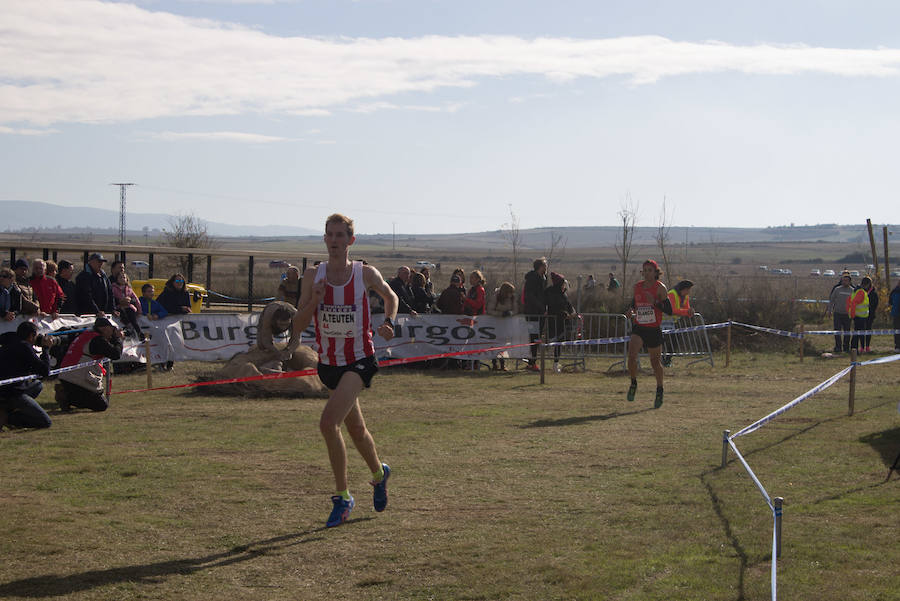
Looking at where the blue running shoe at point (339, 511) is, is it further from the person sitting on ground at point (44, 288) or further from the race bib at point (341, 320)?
the person sitting on ground at point (44, 288)

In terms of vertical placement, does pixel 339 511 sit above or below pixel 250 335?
below

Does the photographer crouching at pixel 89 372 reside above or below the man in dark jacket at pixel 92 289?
below

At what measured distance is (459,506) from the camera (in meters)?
7.08

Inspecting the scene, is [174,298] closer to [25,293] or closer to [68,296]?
[68,296]

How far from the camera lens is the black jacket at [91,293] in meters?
15.1

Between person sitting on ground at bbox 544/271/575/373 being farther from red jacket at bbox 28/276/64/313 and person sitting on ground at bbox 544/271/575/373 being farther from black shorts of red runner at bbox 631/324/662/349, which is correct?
red jacket at bbox 28/276/64/313

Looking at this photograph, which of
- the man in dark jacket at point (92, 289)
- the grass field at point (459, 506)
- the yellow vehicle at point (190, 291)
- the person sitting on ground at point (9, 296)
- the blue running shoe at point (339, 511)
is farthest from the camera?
the yellow vehicle at point (190, 291)

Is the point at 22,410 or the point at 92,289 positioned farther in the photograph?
the point at 92,289

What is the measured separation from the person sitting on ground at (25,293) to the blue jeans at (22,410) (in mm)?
3380

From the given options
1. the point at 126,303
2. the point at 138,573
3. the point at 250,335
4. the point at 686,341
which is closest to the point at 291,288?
the point at 250,335

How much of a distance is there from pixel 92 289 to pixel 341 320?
10.2 meters

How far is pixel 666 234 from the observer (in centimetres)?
3133

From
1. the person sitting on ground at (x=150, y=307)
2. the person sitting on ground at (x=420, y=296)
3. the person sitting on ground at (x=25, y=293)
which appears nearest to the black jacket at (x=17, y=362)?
the person sitting on ground at (x=25, y=293)

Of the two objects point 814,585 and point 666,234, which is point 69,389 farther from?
point 666,234
